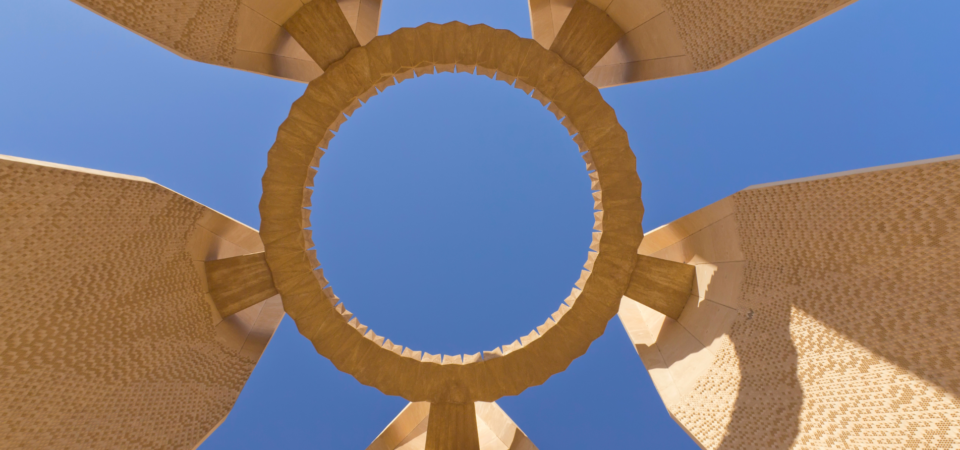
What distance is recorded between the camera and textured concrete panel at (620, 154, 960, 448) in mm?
6754

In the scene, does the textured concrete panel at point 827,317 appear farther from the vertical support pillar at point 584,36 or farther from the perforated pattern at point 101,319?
the perforated pattern at point 101,319

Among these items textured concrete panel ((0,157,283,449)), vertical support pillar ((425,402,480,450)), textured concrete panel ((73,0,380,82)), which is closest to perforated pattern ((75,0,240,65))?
textured concrete panel ((73,0,380,82))

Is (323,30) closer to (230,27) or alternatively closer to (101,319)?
(230,27)

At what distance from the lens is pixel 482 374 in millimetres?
10820

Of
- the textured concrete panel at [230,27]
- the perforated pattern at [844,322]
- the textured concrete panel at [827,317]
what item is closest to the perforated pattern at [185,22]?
the textured concrete panel at [230,27]

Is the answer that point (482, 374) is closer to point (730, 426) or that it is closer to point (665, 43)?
point (730, 426)

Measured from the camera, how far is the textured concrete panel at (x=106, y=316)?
7.20m

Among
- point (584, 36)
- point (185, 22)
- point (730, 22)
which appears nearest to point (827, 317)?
point (730, 22)

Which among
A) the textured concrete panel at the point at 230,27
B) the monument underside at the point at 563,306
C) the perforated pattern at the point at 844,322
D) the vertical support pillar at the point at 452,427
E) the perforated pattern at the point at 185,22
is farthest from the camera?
the vertical support pillar at the point at 452,427

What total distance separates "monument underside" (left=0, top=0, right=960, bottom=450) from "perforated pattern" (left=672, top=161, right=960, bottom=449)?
1.2 inches

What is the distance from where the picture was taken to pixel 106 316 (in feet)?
27.7

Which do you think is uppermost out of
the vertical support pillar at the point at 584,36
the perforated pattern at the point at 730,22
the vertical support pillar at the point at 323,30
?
the perforated pattern at the point at 730,22

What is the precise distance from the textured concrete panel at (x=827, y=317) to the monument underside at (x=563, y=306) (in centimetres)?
3

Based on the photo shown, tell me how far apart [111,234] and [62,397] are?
2.75 metres
